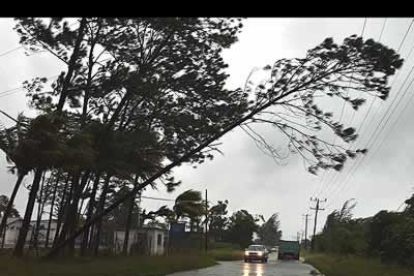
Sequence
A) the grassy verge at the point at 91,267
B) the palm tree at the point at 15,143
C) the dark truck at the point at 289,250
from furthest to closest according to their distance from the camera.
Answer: the dark truck at the point at 289,250, the palm tree at the point at 15,143, the grassy verge at the point at 91,267

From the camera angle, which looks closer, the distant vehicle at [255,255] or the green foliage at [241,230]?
the distant vehicle at [255,255]

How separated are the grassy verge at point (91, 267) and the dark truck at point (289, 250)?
28632 millimetres

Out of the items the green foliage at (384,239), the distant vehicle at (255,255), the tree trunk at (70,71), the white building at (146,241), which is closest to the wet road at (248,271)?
the green foliage at (384,239)

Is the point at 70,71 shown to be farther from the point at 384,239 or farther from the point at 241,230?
the point at 241,230

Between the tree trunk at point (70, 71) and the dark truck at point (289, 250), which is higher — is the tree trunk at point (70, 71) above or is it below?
above

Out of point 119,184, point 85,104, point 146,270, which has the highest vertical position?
point 85,104

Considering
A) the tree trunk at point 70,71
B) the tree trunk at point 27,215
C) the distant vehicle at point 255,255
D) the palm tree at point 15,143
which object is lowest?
the distant vehicle at point 255,255

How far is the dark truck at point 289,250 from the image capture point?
62.4 metres

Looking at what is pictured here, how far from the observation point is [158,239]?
52625 millimetres

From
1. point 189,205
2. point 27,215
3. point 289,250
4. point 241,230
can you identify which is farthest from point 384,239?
point 241,230

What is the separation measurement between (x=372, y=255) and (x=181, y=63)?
19044 millimetres

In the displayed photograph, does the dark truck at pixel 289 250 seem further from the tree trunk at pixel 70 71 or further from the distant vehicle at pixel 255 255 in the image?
the tree trunk at pixel 70 71

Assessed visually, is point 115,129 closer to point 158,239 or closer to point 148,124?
point 148,124
